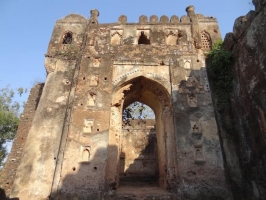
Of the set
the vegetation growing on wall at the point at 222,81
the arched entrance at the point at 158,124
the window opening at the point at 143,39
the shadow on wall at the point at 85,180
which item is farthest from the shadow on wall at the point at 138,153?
the shadow on wall at the point at 85,180

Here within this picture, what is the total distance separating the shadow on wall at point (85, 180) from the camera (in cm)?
676

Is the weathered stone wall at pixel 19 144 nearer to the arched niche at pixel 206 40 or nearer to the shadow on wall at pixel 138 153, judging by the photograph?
the shadow on wall at pixel 138 153

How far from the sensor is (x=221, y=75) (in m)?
9.02

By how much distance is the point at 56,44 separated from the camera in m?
10.4

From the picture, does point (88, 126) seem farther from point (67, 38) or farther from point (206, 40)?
point (206, 40)

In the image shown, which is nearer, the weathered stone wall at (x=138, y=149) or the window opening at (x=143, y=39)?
the window opening at (x=143, y=39)

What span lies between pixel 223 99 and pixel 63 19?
8.72 m

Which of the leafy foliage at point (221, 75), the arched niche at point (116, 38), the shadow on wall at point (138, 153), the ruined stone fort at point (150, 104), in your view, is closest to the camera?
the ruined stone fort at point (150, 104)

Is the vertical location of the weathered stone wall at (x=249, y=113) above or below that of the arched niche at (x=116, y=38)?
below

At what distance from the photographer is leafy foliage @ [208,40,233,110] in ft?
28.4

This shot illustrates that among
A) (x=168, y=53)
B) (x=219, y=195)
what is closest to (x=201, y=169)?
(x=219, y=195)

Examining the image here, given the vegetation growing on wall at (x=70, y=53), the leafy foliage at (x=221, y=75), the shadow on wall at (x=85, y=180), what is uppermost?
the vegetation growing on wall at (x=70, y=53)

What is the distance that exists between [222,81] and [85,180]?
6397 mm

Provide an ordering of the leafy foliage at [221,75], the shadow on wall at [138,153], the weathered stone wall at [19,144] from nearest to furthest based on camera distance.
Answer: the weathered stone wall at [19,144] → the leafy foliage at [221,75] → the shadow on wall at [138,153]
